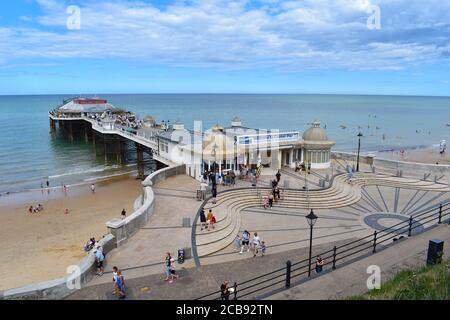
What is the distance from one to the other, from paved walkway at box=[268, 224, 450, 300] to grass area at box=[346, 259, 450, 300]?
0.90 meters

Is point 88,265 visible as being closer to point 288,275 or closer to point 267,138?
point 288,275

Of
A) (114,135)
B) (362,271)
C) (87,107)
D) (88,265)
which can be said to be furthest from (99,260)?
(87,107)

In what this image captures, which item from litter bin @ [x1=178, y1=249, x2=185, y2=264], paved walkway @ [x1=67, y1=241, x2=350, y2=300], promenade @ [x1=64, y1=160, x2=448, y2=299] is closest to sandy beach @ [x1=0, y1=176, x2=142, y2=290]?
promenade @ [x1=64, y1=160, x2=448, y2=299]

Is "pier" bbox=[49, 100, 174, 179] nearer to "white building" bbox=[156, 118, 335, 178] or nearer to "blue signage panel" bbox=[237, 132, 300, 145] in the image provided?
"white building" bbox=[156, 118, 335, 178]

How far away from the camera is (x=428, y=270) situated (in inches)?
360

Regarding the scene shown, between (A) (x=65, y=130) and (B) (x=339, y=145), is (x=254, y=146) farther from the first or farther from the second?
(A) (x=65, y=130)

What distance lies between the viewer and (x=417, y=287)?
7.83m

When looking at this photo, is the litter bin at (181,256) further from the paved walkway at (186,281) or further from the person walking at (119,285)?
the person walking at (119,285)

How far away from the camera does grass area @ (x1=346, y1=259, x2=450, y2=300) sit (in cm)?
744

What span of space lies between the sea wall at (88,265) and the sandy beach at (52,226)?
4.89 metres

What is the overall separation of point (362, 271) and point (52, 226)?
67.8ft

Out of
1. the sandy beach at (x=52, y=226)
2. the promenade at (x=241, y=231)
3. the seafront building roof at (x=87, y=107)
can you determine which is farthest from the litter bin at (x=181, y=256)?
the seafront building roof at (x=87, y=107)

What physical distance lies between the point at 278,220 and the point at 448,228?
25.7ft

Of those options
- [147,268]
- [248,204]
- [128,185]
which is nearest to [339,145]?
[128,185]
